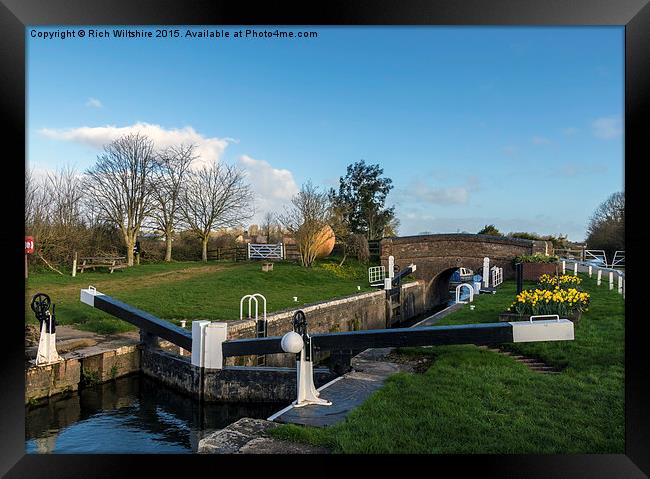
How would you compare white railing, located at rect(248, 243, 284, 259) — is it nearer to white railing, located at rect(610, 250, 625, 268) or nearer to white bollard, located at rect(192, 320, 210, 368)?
white railing, located at rect(610, 250, 625, 268)

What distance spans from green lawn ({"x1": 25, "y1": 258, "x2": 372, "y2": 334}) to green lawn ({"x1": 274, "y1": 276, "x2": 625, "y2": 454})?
6.03m

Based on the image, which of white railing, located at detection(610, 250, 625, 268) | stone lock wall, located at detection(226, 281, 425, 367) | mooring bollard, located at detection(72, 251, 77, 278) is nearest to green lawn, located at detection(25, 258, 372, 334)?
mooring bollard, located at detection(72, 251, 77, 278)

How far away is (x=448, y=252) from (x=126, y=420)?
57.7ft

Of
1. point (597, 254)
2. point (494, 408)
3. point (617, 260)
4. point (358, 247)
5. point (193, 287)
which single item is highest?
point (358, 247)

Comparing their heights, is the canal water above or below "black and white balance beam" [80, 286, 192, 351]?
below

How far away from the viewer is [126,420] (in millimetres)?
6320

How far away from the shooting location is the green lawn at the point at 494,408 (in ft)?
12.1

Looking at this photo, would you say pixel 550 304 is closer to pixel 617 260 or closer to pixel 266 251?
pixel 617 260

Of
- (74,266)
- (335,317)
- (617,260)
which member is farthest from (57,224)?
(617,260)

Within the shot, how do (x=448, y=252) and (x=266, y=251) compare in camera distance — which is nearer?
(x=266, y=251)

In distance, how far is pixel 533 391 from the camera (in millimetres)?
5039

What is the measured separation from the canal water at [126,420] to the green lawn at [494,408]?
7.26 ft

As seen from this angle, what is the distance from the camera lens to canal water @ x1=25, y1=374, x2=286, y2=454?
557cm
